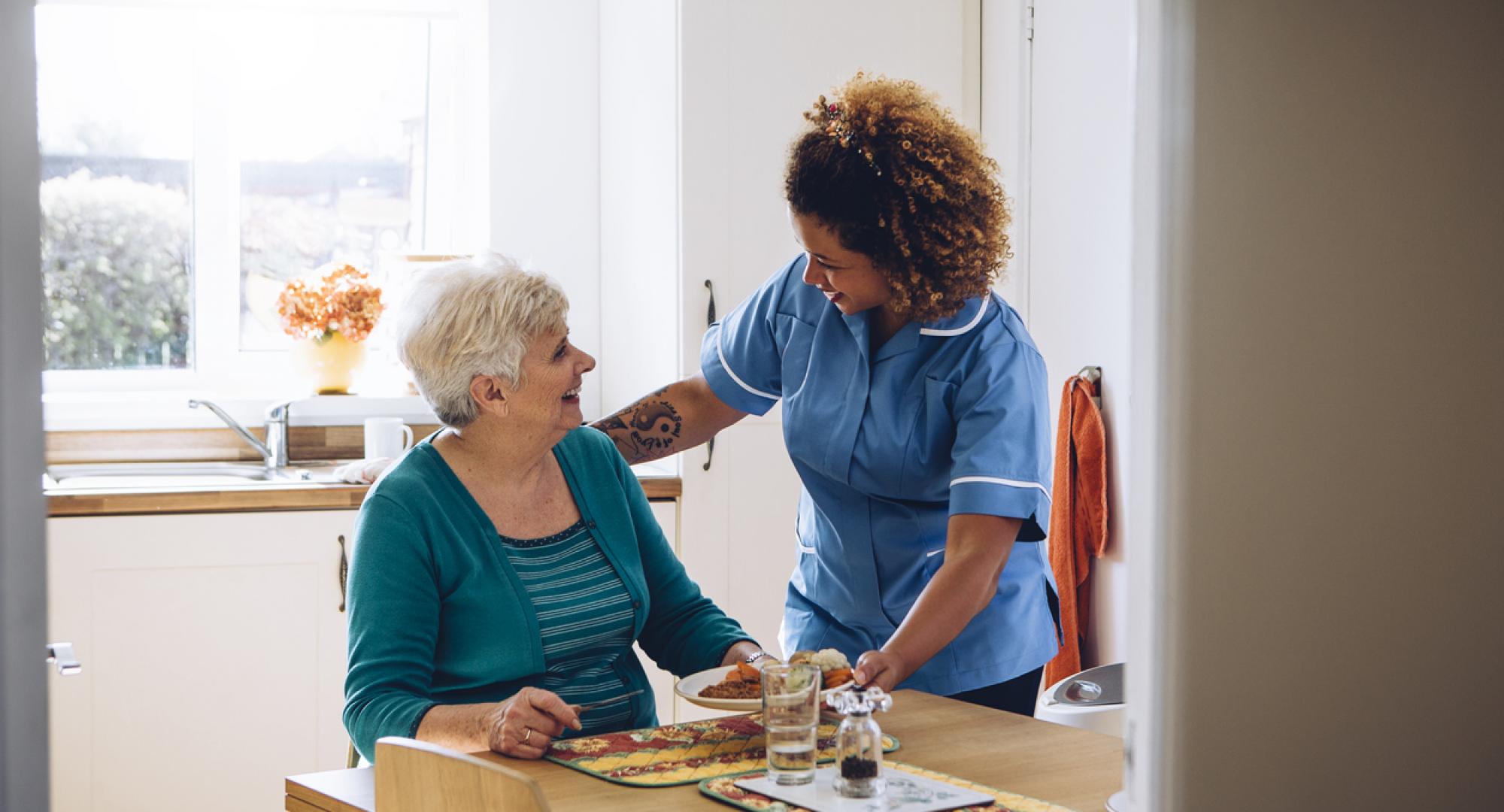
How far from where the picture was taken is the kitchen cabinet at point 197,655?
8.96 feet

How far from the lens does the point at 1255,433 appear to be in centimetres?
23

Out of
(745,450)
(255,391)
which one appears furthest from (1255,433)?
(255,391)

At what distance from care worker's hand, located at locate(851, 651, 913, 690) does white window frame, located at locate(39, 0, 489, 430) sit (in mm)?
2273

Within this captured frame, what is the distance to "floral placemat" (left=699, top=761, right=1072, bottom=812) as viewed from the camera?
1.19 m

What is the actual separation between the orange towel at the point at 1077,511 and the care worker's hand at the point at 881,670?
1144mm

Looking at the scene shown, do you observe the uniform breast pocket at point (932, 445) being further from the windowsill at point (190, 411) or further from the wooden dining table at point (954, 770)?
the windowsill at point (190, 411)

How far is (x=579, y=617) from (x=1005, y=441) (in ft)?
1.87

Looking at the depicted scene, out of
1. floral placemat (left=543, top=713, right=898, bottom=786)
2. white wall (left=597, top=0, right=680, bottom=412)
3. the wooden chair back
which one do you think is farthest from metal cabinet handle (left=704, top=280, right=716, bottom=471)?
the wooden chair back

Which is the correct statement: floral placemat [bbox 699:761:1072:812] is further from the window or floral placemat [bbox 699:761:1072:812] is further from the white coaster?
the window

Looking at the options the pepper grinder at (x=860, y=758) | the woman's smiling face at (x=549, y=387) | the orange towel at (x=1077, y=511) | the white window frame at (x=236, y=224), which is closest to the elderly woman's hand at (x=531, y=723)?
the pepper grinder at (x=860, y=758)

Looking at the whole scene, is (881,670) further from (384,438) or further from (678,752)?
(384,438)

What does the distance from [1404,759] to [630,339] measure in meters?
3.25

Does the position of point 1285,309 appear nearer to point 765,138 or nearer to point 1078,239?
point 1078,239

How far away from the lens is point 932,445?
1.74 m
